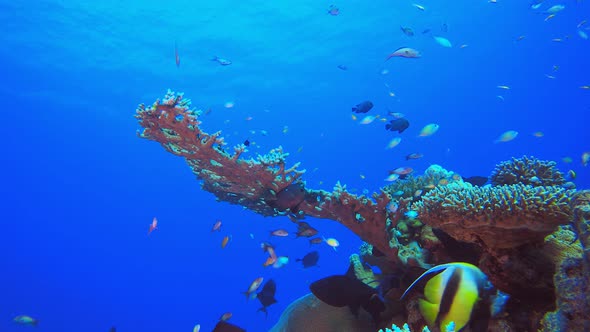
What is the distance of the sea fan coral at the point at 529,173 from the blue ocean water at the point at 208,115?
2.65m

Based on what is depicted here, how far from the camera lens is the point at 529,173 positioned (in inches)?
224

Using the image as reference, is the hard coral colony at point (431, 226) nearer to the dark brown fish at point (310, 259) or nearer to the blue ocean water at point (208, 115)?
the blue ocean water at point (208, 115)

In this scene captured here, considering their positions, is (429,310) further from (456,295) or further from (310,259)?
(310,259)

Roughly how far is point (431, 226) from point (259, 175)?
261 centimetres

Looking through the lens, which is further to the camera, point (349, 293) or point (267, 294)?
point (267, 294)

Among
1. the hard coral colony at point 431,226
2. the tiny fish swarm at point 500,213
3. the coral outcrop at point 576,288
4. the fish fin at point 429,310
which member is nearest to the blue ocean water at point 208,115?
the hard coral colony at point 431,226

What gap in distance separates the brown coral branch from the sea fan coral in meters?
2.65

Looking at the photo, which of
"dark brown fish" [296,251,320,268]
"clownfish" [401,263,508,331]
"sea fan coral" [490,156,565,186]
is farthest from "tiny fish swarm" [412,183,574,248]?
"dark brown fish" [296,251,320,268]

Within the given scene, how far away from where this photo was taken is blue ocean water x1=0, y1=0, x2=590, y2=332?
29234mm

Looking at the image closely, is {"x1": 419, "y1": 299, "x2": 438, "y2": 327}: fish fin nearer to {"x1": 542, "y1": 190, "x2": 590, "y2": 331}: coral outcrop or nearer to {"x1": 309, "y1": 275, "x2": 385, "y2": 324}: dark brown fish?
{"x1": 542, "y1": 190, "x2": 590, "y2": 331}: coral outcrop

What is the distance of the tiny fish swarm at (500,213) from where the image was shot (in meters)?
3.35

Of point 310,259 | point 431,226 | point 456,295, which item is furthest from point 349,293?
point 310,259

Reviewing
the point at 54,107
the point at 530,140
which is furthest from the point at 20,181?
the point at 530,140

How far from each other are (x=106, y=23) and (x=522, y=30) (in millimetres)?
45340
